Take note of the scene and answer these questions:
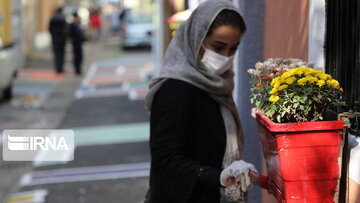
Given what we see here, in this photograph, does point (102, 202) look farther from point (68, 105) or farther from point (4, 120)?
point (68, 105)

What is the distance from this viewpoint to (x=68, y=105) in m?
13.5

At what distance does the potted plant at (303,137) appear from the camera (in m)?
2.41

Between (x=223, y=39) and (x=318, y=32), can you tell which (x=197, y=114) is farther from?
(x=318, y=32)

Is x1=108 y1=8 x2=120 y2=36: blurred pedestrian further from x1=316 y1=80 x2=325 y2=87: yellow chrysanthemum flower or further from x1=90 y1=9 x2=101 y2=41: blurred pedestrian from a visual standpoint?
x1=316 y1=80 x2=325 y2=87: yellow chrysanthemum flower

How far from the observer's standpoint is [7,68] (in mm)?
12906

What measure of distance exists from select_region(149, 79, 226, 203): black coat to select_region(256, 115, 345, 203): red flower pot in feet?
0.86

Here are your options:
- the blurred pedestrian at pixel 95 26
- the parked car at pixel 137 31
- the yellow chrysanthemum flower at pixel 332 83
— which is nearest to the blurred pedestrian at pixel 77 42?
the parked car at pixel 137 31

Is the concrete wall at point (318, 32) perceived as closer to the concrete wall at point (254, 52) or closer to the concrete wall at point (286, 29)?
the concrete wall at point (286, 29)

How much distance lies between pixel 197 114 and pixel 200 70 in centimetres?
20

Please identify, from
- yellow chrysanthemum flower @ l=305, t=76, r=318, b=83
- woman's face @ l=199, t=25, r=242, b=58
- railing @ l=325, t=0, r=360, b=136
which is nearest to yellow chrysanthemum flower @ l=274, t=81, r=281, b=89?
yellow chrysanthemum flower @ l=305, t=76, r=318, b=83

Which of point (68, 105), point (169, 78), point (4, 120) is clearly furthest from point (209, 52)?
point (68, 105)

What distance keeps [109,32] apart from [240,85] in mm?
34132

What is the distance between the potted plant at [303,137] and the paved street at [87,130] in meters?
4.39

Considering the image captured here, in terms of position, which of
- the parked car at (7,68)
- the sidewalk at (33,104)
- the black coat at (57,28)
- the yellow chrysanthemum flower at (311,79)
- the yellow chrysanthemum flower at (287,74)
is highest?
the yellow chrysanthemum flower at (287,74)
